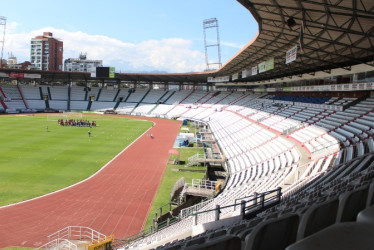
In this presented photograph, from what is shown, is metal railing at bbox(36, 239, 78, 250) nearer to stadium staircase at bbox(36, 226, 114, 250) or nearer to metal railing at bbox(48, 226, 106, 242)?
stadium staircase at bbox(36, 226, 114, 250)

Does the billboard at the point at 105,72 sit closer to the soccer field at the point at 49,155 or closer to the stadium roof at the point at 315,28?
the soccer field at the point at 49,155

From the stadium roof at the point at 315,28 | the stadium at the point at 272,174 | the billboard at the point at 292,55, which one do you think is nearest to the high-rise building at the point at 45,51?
the stadium at the point at 272,174

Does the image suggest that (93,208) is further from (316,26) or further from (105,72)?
(105,72)

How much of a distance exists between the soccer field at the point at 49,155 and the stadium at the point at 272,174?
2.90 ft

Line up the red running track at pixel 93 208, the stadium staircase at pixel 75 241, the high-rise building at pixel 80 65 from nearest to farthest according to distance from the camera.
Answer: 1. the stadium staircase at pixel 75 241
2. the red running track at pixel 93 208
3. the high-rise building at pixel 80 65

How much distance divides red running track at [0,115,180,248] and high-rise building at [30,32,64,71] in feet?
497

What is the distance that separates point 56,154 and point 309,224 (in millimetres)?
26790

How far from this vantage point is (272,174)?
16344 mm

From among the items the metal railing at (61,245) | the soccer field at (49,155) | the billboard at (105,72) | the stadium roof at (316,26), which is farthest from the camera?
the billboard at (105,72)

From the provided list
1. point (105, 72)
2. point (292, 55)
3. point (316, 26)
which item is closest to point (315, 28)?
point (316, 26)

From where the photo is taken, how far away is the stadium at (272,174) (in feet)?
9.99

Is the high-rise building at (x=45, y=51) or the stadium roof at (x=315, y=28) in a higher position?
the high-rise building at (x=45, y=51)

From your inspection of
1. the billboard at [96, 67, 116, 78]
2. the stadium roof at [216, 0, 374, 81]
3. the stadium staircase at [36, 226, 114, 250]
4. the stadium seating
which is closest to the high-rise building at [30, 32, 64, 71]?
the billboard at [96, 67, 116, 78]

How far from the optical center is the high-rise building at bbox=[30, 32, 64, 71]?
15712 cm
